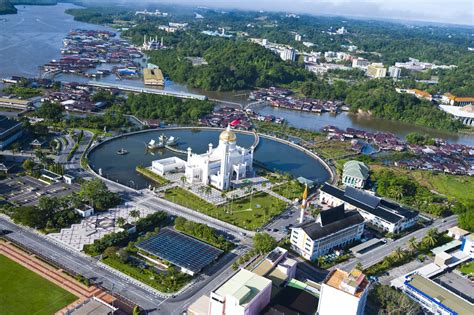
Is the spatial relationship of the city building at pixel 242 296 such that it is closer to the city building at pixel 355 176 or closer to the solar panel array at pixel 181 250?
the solar panel array at pixel 181 250

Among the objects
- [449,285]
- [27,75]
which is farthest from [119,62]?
[449,285]

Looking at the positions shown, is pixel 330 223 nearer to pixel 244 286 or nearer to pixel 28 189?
pixel 244 286

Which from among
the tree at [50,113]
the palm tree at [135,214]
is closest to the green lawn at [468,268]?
the palm tree at [135,214]

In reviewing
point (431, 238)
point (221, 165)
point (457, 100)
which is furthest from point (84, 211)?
point (457, 100)

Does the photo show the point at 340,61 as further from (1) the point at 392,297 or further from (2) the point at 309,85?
(1) the point at 392,297

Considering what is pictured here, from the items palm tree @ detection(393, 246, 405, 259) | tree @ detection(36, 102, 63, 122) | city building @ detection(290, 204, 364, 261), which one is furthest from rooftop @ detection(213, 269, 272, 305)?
tree @ detection(36, 102, 63, 122)

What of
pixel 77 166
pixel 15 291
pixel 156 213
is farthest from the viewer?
pixel 77 166

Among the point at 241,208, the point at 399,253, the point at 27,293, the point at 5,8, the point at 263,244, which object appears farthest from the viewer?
the point at 5,8
